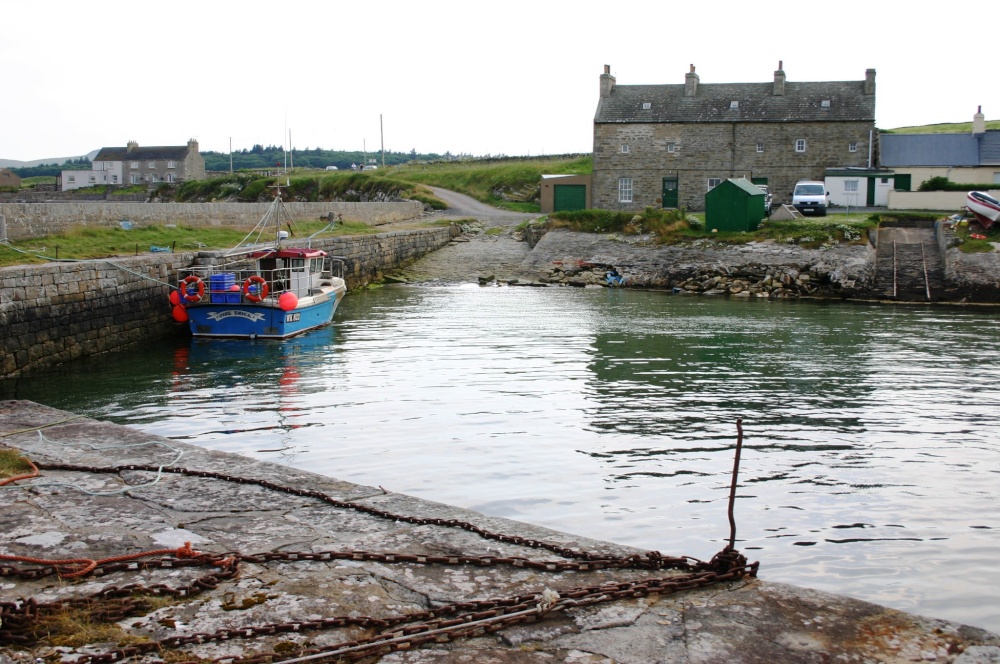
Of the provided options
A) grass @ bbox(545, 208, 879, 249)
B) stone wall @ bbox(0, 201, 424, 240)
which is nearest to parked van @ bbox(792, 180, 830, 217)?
grass @ bbox(545, 208, 879, 249)

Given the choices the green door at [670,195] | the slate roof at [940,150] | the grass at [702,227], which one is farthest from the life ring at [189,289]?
the slate roof at [940,150]

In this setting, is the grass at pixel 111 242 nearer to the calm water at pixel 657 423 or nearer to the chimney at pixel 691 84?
the calm water at pixel 657 423

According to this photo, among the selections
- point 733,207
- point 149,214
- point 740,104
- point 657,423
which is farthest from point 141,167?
point 657,423

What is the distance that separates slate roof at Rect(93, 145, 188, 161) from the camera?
292ft

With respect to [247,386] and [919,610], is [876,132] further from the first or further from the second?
[919,610]

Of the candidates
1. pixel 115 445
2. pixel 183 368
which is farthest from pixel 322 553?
pixel 183 368

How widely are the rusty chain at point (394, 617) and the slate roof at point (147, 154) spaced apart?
89265 millimetres

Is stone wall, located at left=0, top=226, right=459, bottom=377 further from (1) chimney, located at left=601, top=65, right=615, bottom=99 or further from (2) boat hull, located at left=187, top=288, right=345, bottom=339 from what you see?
(1) chimney, located at left=601, top=65, right=615, bottom=99

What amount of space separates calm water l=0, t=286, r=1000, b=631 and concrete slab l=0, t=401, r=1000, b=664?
81.7 inches

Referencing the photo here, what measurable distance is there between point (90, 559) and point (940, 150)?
153ft

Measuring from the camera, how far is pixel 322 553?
5.27m

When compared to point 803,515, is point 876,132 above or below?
above

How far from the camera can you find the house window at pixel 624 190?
46.0 m

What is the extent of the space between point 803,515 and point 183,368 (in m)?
12.1
